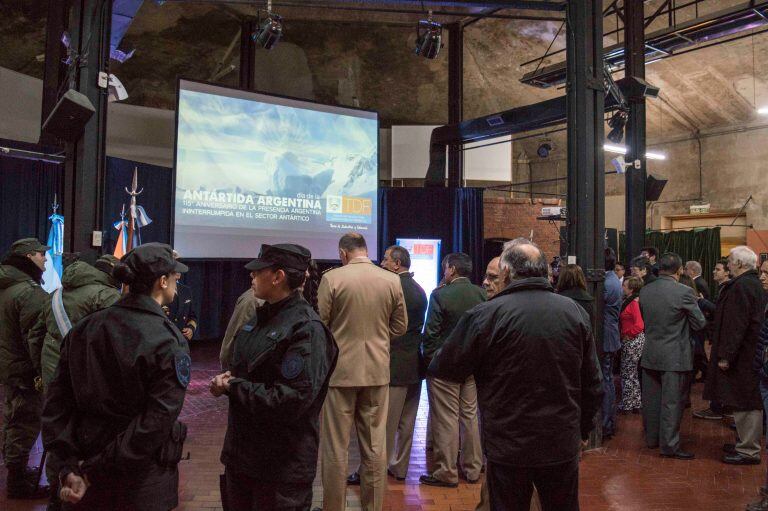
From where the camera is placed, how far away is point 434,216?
10750 millimetres

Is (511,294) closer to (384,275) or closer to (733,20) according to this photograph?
(384,275)

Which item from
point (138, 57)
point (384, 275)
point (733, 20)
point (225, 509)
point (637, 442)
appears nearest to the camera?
point (225, 509)

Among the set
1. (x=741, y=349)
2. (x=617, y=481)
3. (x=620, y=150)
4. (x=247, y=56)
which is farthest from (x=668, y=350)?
(x=247, y=56)

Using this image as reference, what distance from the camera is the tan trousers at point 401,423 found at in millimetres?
3801

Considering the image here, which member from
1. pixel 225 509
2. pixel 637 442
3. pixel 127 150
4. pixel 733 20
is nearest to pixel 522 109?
pixel 733 20

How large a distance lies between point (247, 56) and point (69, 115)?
6828 millimetres

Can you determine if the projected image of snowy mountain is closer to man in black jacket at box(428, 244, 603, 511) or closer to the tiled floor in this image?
the tiled floor

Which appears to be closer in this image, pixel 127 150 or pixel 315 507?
pixel 315 507

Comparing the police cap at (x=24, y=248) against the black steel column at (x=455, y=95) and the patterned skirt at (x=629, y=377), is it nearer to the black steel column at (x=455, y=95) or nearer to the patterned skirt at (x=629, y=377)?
the patterned skirt at (x=629, y=377)

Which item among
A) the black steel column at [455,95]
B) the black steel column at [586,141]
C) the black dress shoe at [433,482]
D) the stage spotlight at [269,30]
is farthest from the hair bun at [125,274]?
the black steel column at [455,95]

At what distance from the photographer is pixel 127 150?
923cm

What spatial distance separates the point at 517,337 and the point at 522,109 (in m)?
7.28

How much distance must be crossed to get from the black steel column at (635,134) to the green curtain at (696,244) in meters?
5.83

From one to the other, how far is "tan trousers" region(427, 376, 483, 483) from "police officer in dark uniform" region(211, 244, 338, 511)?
6.31 feet
